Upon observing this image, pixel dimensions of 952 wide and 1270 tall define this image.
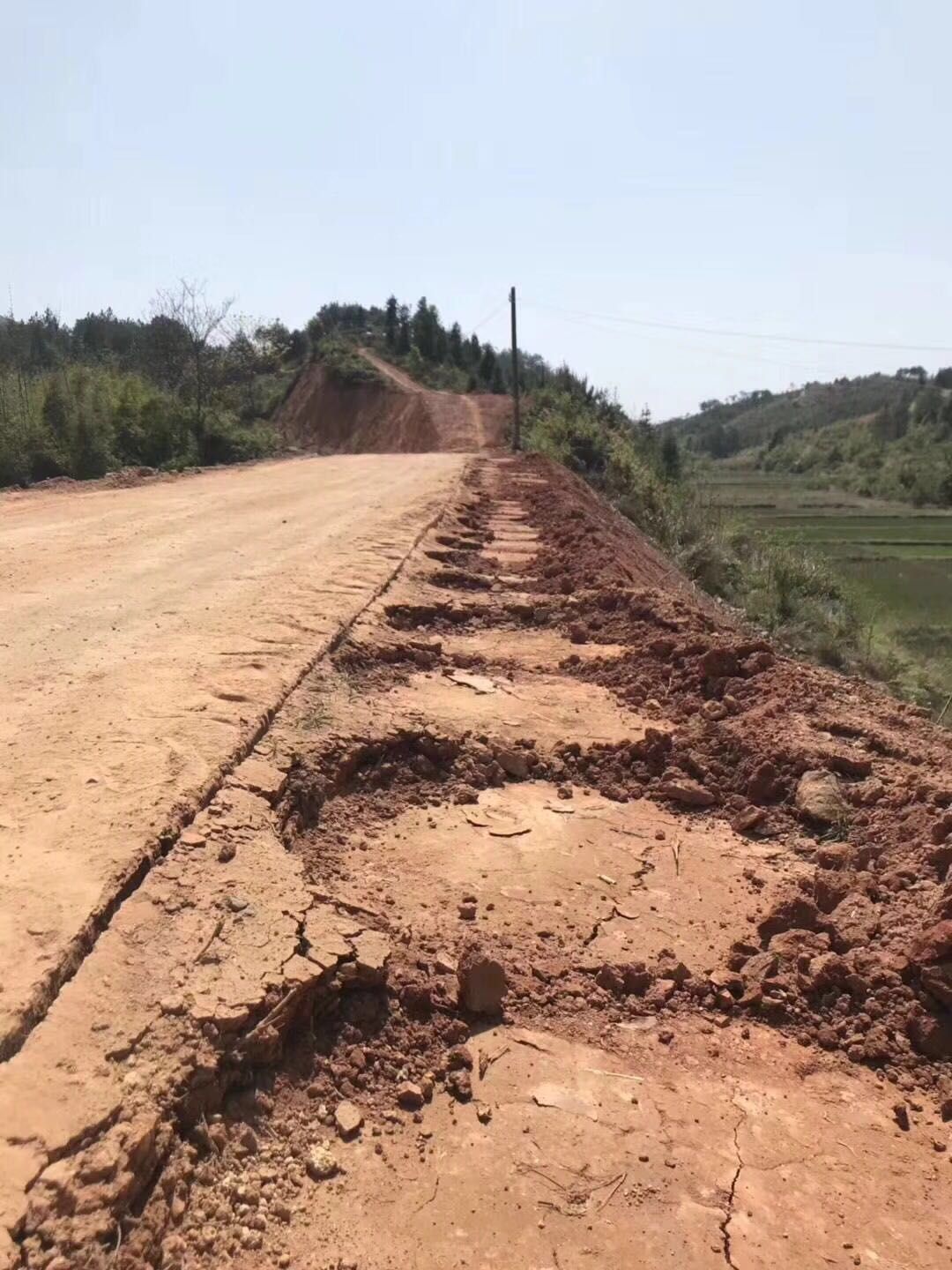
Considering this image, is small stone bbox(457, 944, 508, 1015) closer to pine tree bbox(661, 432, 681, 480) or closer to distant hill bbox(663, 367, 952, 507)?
pine tree bbox(661, 432, 681, 480)

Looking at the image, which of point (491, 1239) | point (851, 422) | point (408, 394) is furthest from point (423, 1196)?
point (851, 422)

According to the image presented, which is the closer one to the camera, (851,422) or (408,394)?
(408,394)

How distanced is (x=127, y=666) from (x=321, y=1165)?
3.08 metres

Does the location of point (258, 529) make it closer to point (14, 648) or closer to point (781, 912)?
point (14, 648)

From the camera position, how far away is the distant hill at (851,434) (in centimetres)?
5862

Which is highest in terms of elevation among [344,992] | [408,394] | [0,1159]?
[408,394]

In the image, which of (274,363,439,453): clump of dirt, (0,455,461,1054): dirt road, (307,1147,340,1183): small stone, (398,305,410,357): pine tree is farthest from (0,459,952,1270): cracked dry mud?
(398,305,410,357): pine tree

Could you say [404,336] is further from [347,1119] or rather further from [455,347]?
[347,1119]

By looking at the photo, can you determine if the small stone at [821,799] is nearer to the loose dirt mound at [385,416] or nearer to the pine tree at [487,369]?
the loose dirt mound at [385,416]

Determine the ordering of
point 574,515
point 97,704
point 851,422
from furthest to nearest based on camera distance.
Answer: point 851,422, point 574,515, point 97,704

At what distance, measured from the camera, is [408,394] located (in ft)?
131

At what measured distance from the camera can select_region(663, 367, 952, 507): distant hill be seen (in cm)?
5862

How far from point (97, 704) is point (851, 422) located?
309 ft

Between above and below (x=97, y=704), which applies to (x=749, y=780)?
below
